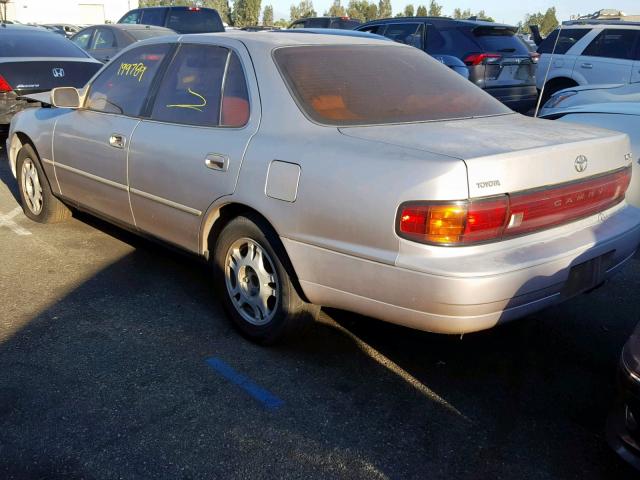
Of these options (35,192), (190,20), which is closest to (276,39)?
(35,192)

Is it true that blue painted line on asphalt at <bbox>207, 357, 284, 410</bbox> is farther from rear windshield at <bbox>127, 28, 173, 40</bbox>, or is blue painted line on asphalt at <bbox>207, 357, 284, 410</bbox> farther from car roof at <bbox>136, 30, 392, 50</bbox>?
rear windshield at <bbox>127, 28, 173, 40</bbox>

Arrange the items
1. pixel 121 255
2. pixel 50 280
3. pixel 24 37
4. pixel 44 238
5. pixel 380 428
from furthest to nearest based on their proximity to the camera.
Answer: pixel 24 37
pixel 44 238
pixel 121 255
pixel 50 280
pixel 380 428

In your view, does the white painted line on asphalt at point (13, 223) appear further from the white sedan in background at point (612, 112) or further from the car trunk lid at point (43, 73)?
the white sedan in background at point (612, 112)

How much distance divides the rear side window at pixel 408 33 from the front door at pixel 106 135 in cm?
669

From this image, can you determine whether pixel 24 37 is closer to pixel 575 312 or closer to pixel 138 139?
pixel 138 139

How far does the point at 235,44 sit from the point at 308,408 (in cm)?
199

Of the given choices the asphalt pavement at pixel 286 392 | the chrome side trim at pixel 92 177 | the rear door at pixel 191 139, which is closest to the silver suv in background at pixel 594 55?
the asphalt pavement at pixel 286 392

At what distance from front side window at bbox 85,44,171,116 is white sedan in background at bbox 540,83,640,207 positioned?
11.1ft

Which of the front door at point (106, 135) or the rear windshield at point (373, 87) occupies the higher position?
the rear windshield at point (373, 87)

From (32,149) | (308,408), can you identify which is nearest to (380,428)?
(308,408)

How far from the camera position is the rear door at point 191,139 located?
3.42 metres

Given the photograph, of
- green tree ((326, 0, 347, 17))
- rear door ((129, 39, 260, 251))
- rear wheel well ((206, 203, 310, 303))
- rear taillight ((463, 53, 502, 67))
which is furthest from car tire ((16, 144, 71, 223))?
green tree ((326, 0, 347, 17))

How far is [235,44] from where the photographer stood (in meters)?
3.66

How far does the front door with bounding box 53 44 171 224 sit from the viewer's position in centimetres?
417
